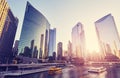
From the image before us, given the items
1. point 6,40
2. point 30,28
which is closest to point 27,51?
point 6,40

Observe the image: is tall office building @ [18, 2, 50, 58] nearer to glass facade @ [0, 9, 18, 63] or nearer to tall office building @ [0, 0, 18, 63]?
glass facade @ [0, 9, 18, 63]

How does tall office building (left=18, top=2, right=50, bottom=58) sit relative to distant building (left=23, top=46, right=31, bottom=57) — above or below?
above

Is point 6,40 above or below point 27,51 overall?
above

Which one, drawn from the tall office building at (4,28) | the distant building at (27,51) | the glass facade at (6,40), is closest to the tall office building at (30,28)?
the distant building at (27,51)

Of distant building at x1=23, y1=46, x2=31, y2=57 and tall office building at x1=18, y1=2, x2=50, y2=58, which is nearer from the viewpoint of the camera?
tall office building at x1=18, y1=2, x2=50, y2=58

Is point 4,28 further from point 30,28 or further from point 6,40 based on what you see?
point 30,28

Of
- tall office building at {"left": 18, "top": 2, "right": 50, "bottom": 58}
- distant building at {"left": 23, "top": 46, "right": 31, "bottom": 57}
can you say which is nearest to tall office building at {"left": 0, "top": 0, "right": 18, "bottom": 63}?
tall office building at {"left": 18, "top": 2, "right": 50, "bottom": 58}

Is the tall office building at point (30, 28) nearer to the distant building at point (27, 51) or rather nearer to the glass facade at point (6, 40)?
the distant building at point (27, 51)

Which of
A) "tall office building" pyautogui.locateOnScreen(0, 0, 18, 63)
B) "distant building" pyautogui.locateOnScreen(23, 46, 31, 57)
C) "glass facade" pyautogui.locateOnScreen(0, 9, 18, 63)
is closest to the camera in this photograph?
"tall office building" pyautogui.locateOnScreen(0, 0, 18, 63)

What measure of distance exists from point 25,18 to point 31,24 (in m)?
14.6

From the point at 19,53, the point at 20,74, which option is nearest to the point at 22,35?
the point at 19,53

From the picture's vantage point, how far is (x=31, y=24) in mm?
173125

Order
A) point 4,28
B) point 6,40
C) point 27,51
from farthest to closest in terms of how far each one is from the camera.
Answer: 1. point 27,51
2. point 6,40
3. point 4,28

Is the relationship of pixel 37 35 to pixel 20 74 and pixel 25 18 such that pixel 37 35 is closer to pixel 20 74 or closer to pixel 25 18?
pixel 25 18
